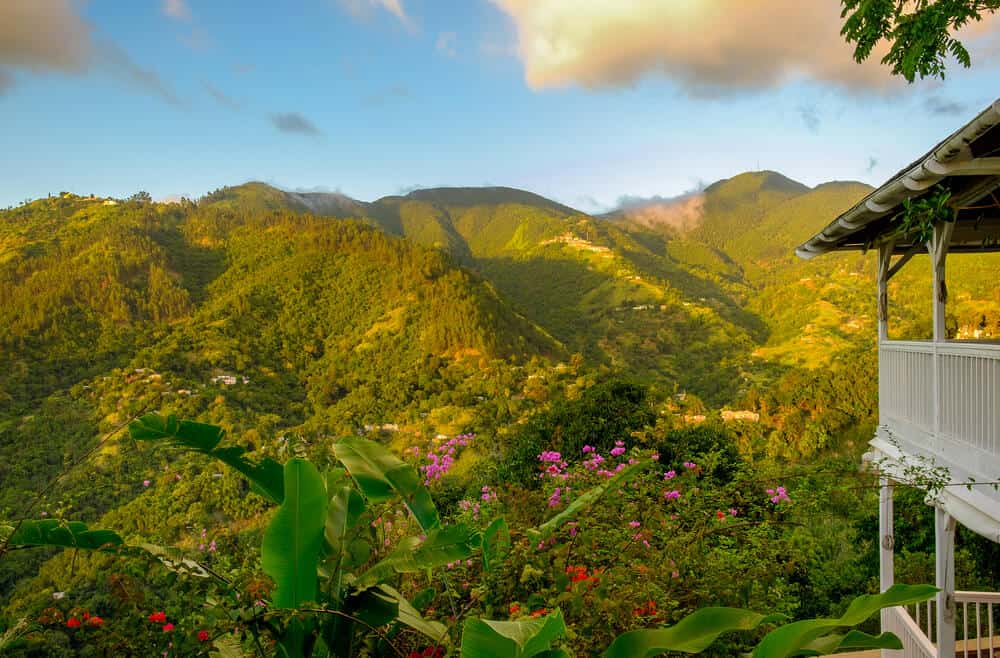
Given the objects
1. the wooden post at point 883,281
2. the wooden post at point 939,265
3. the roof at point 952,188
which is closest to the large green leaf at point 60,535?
the roof at point 952,188

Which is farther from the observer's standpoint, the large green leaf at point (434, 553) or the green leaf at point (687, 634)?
the large green leaf at point (434, 553)

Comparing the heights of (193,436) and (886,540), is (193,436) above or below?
above

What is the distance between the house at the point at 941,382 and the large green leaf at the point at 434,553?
2.82 metres

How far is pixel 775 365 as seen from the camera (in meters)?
28.4

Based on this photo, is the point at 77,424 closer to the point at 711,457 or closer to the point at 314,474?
the point at 711,457

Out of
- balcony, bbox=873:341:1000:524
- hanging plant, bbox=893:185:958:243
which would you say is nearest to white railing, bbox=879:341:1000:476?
balcony, bbox=873:341:1000:524

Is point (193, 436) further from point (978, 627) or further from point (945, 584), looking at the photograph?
point (978, 627)

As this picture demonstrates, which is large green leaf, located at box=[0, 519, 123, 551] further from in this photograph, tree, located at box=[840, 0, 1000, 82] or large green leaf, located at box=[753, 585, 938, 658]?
tree, located at box=[840, 0, 1000, 82]

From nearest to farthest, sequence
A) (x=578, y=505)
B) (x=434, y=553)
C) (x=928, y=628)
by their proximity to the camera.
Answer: (x=434, y=553), (x=578, y=505), (x=928, y=628)

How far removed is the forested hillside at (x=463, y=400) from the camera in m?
2.55

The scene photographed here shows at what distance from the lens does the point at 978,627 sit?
4.14 meters

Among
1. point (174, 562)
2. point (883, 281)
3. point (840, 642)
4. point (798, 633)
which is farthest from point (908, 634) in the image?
point (174, 562)

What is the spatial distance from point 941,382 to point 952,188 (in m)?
1.26

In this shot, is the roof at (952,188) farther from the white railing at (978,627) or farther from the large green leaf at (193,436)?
the large green leaf at (193,436)
